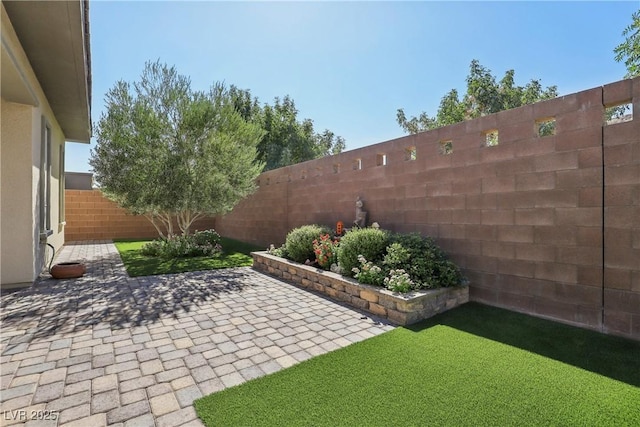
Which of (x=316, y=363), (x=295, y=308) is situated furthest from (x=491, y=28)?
(x=316, y=363)

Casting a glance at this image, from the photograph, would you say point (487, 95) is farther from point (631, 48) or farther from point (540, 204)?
point (540, 204)

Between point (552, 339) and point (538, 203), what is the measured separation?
5.76ft

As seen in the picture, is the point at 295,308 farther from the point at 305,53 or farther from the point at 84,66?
the point at 305,53

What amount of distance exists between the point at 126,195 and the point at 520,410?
10127mm

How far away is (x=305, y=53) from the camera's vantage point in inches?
352

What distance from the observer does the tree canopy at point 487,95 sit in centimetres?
1598

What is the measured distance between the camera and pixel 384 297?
4449 mm

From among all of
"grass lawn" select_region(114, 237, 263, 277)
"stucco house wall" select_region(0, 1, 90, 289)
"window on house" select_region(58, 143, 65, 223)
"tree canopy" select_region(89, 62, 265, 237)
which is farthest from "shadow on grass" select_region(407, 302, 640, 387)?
"window on house" select_region(58, 143, 65, 223)

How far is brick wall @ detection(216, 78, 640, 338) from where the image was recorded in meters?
3.57

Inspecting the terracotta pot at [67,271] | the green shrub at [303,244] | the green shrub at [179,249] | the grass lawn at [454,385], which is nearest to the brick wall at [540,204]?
the grass lawn at [454,385]

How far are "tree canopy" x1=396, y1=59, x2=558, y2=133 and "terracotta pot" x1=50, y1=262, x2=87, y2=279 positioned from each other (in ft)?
50.6

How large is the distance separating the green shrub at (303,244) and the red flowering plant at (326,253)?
1.56ft

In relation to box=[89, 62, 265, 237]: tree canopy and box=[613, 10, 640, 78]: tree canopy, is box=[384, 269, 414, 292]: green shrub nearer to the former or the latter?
box=[89, 62, 265, 237]: tree canopy

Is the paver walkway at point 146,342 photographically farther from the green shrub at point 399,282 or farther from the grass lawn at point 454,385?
the green shrub at point 399,282
